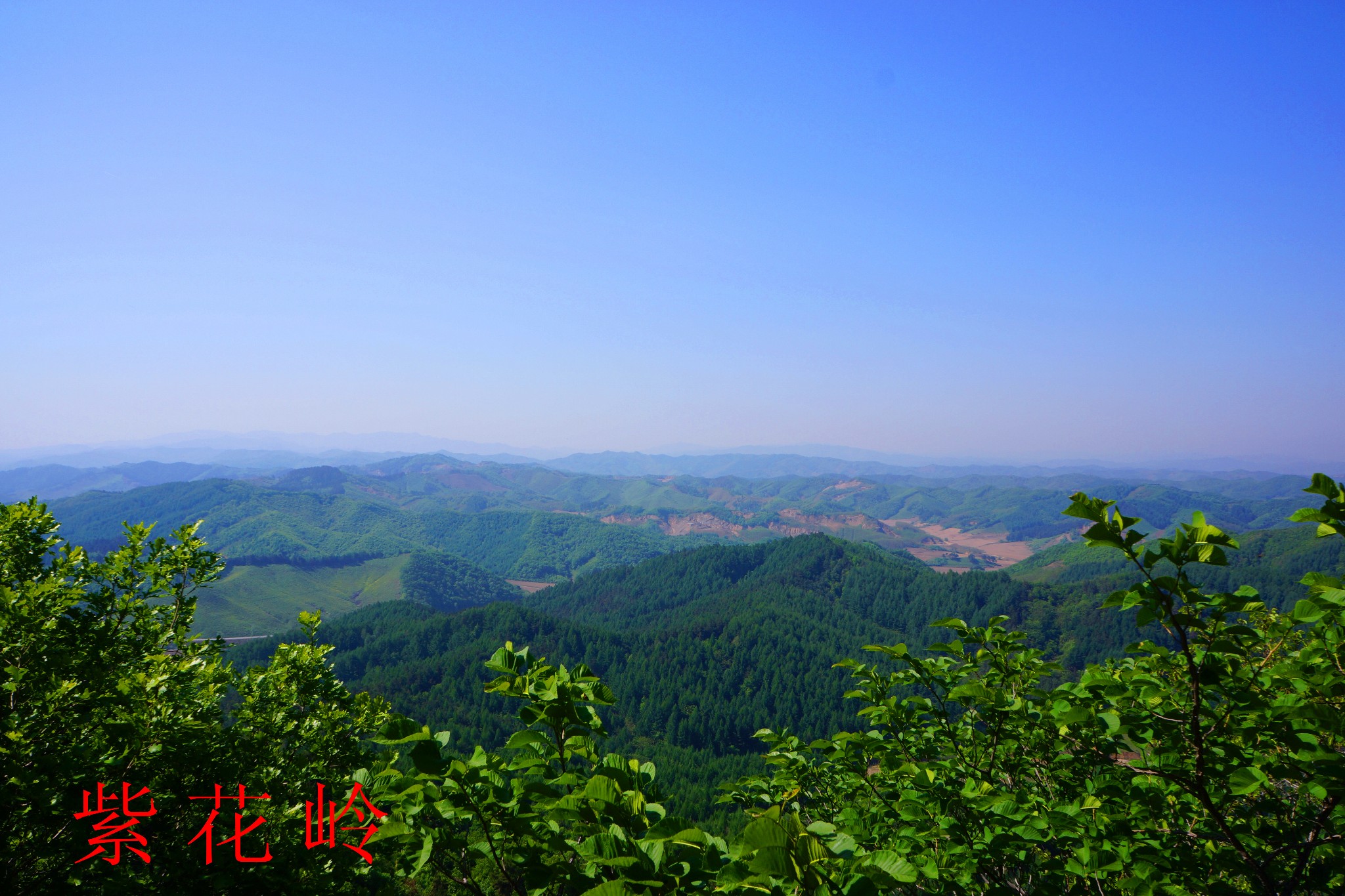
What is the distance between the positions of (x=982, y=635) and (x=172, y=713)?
820 cm

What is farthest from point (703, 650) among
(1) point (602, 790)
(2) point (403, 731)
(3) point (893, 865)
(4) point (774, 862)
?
(4) point (774, 862)

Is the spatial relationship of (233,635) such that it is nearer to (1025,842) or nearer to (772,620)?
(772,620)

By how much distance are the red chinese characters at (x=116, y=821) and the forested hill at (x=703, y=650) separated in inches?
3517

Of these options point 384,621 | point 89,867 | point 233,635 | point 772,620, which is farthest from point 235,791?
point 233,635

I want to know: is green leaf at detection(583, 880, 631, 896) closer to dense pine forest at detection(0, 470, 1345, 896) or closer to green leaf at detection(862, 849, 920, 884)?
dense pine forest at detection(0, 470, 1345, 896)

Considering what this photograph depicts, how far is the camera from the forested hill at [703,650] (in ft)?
385

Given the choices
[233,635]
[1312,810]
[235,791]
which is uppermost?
[1312,810]

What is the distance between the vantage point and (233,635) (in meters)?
170

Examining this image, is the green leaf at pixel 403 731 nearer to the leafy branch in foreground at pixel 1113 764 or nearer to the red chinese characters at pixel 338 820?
the red chinese characters at pixel 338 820

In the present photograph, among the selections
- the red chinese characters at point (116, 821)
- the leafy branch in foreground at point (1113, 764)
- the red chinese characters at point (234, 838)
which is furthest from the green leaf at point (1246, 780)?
the red chinese characters at point (116, 821)

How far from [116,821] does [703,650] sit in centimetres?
15296

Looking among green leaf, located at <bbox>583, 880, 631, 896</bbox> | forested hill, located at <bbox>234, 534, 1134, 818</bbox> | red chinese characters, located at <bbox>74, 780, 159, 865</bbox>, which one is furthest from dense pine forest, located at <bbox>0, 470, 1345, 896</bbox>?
forested hill, located at <bbox>234, 534, 1134, 818</bbox>

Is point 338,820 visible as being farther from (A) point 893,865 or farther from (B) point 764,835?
(A) point 893,865

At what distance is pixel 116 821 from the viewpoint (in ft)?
18.2
